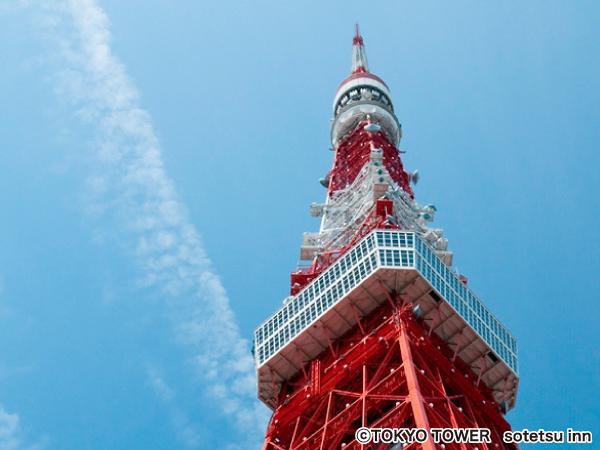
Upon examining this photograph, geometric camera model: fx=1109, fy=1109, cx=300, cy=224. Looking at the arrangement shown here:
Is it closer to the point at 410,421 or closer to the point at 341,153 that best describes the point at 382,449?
the point at 410,421

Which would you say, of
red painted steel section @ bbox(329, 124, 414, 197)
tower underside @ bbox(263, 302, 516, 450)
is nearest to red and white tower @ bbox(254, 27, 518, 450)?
Answer: tower underside @ bbox(263, 302, 516, 450)

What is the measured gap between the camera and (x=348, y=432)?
46312 mm

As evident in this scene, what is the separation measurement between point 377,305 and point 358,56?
42035 millimetres

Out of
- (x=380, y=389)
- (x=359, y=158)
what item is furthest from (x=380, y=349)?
(x=359, y=158)

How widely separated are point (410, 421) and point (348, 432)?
9.26ft

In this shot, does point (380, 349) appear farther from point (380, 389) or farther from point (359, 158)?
point (359, 158)

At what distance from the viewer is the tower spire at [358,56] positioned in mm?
88500

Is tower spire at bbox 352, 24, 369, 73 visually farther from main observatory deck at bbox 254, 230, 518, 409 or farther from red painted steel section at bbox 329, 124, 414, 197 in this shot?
main observatory deck at bbox 254, 230, 518, 409

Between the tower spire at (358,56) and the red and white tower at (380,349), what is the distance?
98.5 ft

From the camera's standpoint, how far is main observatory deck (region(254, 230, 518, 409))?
52.2 meters

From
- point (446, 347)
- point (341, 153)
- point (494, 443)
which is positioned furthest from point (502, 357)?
point (341, 153)

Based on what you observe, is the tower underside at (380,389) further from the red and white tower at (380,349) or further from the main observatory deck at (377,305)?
the main observatory deck at (377,305)

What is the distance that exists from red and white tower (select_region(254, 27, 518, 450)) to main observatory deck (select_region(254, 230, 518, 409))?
0.18ft

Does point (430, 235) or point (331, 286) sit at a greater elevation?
point (430, 235)
